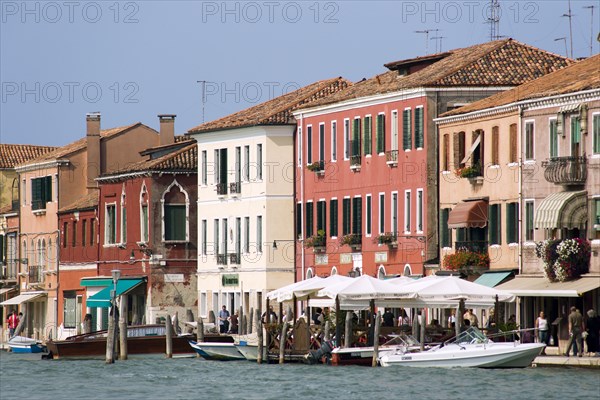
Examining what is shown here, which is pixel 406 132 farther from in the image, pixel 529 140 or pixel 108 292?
pixel 108 292

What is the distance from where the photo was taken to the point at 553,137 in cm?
5572

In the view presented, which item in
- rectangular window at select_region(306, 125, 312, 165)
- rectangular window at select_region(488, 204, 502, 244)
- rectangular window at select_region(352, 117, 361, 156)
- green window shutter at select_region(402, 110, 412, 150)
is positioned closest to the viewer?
rectangular window at select_region(488, 204, 502, 244)

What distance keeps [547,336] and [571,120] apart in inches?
242

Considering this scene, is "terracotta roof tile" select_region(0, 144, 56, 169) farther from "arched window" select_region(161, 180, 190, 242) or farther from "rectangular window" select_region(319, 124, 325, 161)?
"rectangular window" select_region(319, 124, 325, 161)

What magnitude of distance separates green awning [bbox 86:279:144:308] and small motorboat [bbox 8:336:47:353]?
4369 mm

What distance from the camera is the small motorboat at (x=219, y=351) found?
60.5m

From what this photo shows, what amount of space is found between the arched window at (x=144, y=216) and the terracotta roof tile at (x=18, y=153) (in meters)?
20.9


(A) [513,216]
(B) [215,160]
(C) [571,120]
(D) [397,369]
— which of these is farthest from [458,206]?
(B) [215,160]

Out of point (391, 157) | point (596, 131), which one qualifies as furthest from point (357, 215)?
point (596, 131)

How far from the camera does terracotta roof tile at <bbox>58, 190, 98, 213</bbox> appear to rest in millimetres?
85544

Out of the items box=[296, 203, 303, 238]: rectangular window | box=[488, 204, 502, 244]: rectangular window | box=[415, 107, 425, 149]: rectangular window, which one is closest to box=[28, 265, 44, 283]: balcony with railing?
box=[296, 203, 303, 238]: rectangular window

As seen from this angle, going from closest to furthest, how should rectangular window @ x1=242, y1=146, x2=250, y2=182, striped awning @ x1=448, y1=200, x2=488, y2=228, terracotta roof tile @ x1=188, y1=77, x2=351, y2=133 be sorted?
striped awning @ x1=448, y1=200, x2=488, y2=228
terracotta roof tile @ x1=188, y1=77, x2=351, y2=133
rectangular window @ x1=242, y1=146, x2=250, y2=182

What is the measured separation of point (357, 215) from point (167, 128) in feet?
64.3

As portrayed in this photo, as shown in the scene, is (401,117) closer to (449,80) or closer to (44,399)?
(449,80)
